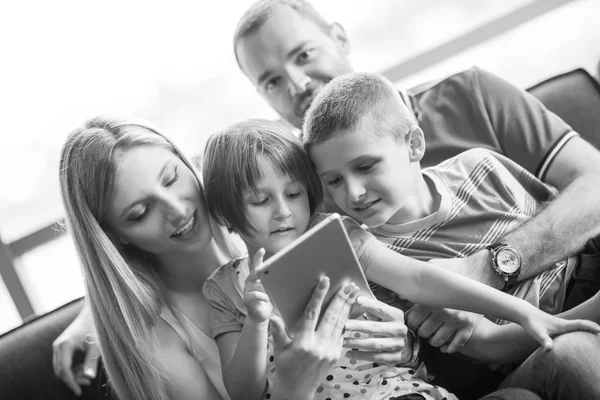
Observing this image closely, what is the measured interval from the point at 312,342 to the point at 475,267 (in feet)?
1.57

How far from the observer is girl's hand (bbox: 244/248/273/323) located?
3.97 ft

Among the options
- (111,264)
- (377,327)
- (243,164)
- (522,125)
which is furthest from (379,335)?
(522,125)

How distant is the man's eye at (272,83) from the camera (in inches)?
80.9

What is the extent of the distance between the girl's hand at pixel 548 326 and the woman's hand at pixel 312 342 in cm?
36

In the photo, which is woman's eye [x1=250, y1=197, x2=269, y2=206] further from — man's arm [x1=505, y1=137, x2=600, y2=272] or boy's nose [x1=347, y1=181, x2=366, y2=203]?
man's arm [x1=505, y1=137, x2=600, y2=272]

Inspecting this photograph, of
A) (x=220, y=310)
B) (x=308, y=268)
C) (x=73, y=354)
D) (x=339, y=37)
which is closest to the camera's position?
(x=308, y=268)

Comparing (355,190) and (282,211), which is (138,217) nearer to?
(282,211)

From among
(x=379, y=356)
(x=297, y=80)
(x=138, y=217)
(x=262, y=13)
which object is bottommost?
(x=379, y=356)

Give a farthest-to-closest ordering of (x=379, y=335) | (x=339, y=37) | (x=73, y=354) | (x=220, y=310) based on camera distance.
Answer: (x=339, y=37)
(x=73, y=354)
(x=220, y=310)
(x=379, y=335)

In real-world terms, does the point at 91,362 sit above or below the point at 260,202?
below

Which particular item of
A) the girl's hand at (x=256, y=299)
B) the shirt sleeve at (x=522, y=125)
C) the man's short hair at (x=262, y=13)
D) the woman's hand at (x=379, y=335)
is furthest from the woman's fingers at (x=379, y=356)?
the man's short hair at (x=262, y=13)

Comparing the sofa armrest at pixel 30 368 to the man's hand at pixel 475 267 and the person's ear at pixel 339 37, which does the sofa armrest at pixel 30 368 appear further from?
the person's ear at pixel 339 37

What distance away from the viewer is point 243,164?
137 centimetres

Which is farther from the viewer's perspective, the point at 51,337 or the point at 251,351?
the point at 51,337
